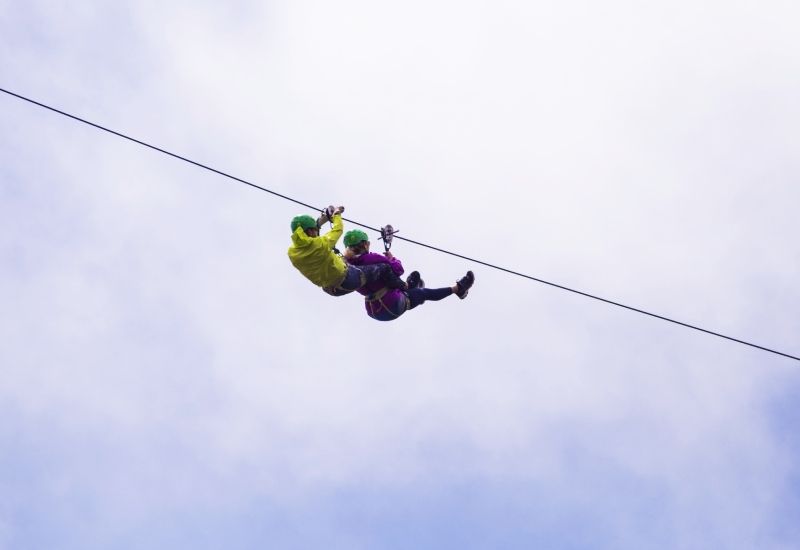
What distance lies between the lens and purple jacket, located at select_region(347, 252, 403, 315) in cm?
1336

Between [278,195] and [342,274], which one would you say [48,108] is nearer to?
[278,195]

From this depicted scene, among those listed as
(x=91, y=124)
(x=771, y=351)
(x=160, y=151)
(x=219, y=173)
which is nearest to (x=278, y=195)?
(x=219, y=173)

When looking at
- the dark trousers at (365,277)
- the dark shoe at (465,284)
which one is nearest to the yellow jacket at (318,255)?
the dark trousers at (365,277)

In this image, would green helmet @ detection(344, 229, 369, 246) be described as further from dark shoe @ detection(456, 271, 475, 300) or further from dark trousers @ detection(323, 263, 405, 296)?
dark shoe @ detection(456, 271, 475, 300)

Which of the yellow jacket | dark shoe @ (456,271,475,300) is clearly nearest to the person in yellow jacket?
the yellow jacket

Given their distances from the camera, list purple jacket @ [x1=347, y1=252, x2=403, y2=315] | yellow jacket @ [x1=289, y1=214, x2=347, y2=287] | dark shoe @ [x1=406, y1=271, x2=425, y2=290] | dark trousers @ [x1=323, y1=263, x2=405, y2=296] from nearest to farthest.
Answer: yellow jacket @ [x1=289, y1=214, x2=347, y2=287]
dark trousers @ [x1=323, y1=263, x2=405, y2=296]
purple jacket @ [x1=347, y1=252, x2=403, y2=315]
dark shoe @ [x1=406, y1=271, x2=425, y2=290]

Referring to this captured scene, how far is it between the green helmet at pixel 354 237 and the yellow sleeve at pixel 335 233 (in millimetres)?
882

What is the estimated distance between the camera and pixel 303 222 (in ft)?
40.5

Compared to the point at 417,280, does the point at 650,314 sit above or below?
below

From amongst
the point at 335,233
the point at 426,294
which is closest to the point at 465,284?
the point at 426,294

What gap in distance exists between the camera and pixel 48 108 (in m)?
11.0

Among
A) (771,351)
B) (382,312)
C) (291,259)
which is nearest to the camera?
(771,351)

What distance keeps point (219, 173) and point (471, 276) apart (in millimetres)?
4133

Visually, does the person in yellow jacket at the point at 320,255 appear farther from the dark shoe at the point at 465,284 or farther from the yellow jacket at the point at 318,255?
Answer: the dark shoe at the point at 465,284
